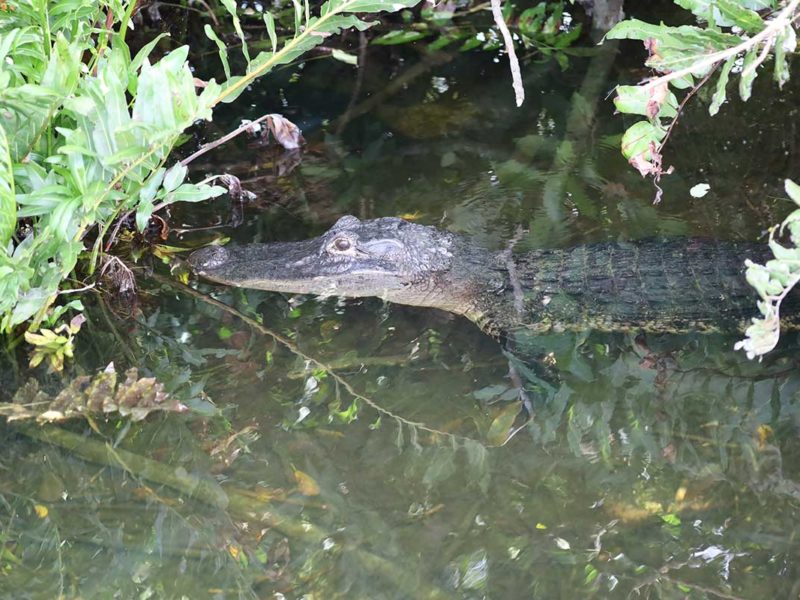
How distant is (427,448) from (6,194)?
1.81 m

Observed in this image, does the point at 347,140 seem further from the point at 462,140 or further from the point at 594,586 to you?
the point at 594,586

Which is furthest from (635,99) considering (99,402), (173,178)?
(99,402)

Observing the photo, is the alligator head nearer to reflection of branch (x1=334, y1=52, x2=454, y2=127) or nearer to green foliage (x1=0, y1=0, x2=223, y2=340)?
green foliage (x1=0, y1=0, x2=223, y2=340)

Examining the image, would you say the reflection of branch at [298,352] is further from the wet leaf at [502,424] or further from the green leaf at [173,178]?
the green leaf at [173,178]

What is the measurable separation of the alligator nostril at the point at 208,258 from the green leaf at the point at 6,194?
1316 millimetres

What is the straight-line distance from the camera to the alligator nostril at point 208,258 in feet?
14.8

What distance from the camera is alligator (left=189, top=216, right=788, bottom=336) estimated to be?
4.20 m

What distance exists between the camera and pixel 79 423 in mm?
3494

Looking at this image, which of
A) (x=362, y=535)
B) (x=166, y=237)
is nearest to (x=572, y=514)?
(x=362, y=535)

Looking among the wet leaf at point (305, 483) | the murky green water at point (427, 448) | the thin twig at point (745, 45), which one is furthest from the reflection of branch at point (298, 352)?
the thin twig at point (745, 45)

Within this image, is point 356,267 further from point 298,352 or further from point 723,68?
point 723,68

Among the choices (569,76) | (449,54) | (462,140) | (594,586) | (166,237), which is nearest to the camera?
(594,586)

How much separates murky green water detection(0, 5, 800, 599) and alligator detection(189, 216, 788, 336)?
11 centimetres

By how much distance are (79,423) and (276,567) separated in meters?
1.13
